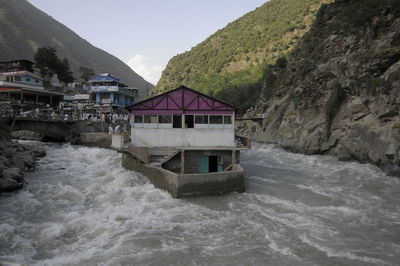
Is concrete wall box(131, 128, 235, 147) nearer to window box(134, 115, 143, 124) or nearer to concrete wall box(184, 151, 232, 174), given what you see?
concrete wall box(184, 151, 232, 174)

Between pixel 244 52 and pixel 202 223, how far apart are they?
319ft

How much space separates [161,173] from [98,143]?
21.7 metres

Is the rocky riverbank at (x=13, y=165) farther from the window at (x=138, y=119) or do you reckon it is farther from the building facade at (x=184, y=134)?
the window at (x=138, y=119)

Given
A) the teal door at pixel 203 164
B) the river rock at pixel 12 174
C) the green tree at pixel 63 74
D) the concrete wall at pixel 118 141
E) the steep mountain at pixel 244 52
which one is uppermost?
the steep mountain at pixel 244 52

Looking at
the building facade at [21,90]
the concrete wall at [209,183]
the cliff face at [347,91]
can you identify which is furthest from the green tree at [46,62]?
the concrete wall at [209,183]

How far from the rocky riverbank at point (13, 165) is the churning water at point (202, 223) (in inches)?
32.4

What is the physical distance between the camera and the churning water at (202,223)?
10.4 metres

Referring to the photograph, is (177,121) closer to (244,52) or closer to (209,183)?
(209,183)

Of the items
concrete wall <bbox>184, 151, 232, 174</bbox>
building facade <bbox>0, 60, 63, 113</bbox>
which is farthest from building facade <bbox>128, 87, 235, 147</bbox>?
building facade <bbox>0, 60, 63, 113</bbox>

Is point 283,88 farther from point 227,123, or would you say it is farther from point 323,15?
point 227,123

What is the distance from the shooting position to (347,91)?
31.9 metres

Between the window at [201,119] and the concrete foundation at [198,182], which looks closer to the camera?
the concrete foundation at [198,182]

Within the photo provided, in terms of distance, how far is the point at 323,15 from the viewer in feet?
157

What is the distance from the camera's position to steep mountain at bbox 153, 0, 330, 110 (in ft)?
282
